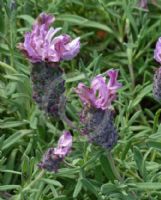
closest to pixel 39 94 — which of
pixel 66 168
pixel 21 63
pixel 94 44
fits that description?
pixel 66 168

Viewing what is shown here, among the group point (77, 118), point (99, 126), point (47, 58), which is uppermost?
point (47, 58)

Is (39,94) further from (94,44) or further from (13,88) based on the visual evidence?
(94,44)

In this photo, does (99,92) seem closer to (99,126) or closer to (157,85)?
(99,126)

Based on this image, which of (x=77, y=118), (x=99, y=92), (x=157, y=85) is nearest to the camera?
(x=99, y=92)

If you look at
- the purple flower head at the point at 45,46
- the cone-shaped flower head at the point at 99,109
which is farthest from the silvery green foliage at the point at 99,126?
the purple flower head at the point at 45,46

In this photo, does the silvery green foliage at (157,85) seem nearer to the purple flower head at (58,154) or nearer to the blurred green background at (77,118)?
the blurred green background at (77,118)

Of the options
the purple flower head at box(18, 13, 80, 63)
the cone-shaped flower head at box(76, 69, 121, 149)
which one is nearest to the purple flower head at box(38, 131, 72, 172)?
the cone-shaped flower head at box(76, 69, 121, 149)

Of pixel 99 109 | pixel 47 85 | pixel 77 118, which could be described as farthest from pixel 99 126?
pixel 77 118
